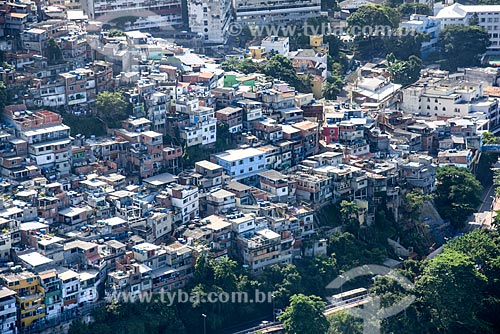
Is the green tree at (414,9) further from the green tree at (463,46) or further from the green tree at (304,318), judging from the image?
the green tree at (304,318)

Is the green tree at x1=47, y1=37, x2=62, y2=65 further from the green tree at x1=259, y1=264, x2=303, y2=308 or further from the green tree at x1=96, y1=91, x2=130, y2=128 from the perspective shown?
the green tree at x1=259, y1=264, x2=303, y2=308

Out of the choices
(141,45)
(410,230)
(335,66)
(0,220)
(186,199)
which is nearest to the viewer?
(0,220)

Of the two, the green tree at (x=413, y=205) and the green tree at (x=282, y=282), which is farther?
the green tree at (x=413, y=205)

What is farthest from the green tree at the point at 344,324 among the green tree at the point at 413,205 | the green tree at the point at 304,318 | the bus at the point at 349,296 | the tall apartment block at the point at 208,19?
the tall apartment block at the point at 208,19

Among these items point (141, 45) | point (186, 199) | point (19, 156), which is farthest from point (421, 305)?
point (141, 45)

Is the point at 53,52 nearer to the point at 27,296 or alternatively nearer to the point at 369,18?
the point at 27,296

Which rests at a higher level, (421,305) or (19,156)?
(19,156)

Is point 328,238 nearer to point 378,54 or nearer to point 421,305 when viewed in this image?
point 421,305
